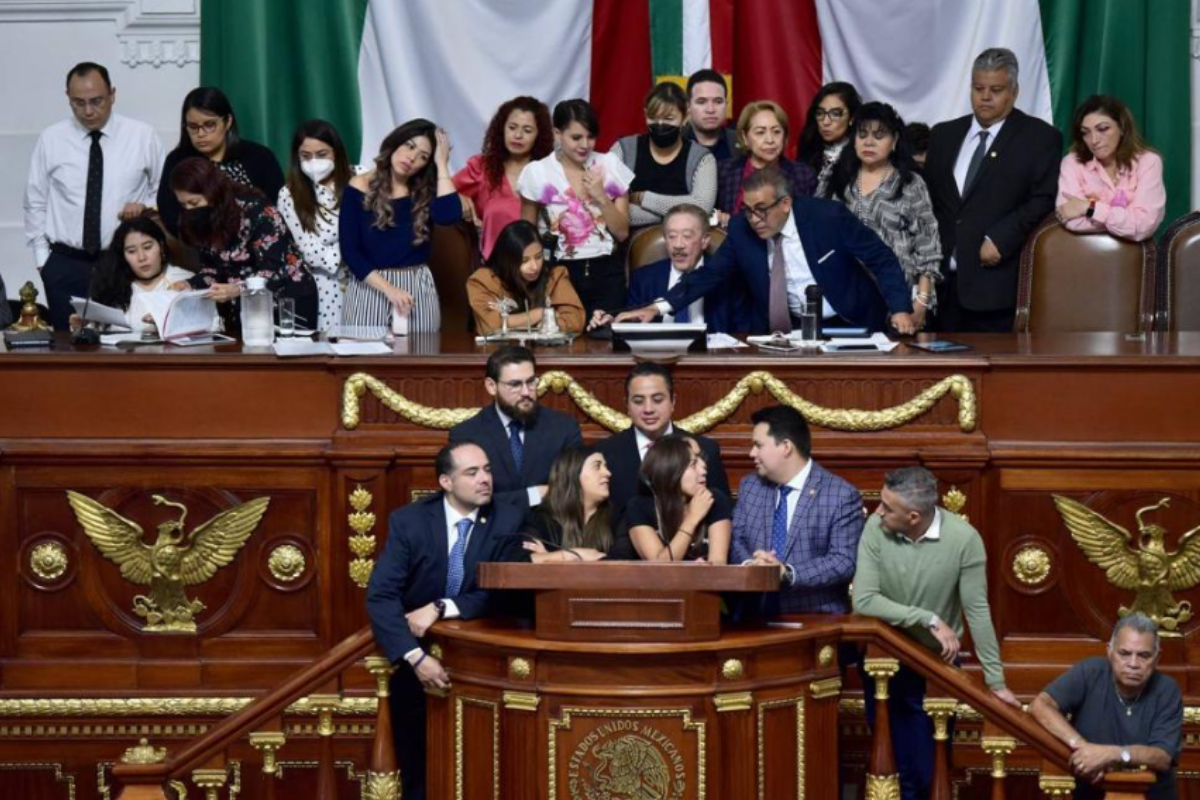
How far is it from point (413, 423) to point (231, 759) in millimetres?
1417

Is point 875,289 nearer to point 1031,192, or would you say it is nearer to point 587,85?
point 1031,192

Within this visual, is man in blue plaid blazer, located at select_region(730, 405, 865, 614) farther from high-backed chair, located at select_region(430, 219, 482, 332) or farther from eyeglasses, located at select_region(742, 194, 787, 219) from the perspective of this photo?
high-backed chair, located at select_region(430, 219, 482, 332)

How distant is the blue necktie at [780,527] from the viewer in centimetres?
724

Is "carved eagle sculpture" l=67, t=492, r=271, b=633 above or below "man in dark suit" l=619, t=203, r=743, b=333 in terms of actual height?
below

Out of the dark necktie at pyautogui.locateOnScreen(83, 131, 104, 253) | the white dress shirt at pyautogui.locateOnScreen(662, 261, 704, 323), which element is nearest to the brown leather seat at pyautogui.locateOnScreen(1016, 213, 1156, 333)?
the white dress shirt at pyautogui.locateOnScreen(662, 261, 704, 323)

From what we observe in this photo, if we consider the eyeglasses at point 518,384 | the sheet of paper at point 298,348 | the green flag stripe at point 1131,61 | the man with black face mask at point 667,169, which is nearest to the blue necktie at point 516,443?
the eyeglasses at point 518,384

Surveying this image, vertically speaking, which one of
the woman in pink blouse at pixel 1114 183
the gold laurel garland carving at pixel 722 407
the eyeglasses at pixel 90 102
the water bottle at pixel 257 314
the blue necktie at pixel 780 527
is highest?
the eyeglasses at pixel 90 102

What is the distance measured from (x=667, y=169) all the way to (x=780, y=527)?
2.66 m

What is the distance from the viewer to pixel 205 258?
29.2 ft

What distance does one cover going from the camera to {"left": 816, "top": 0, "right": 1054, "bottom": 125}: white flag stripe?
10875 millimetres

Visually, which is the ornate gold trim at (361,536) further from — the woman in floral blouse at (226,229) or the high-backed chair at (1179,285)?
the high-backed chair at (1179,285)

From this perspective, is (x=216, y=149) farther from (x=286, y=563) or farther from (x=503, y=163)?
(x=286, y=563)

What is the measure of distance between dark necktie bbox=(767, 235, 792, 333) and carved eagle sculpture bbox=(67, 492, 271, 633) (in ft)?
7.04

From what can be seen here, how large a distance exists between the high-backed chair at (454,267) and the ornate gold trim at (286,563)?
1.82 m
